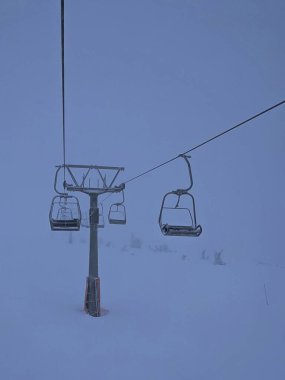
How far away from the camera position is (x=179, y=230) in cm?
714

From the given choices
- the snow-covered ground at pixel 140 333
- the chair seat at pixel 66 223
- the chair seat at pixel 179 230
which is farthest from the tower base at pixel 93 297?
the chair seat at pixel 179 230

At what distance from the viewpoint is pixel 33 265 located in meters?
34.3

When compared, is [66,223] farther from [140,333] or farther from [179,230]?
[140,333]

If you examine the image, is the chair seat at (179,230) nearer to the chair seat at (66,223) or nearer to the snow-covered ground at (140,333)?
the chair seat at (66,223)

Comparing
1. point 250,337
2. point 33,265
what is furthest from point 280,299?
point 33,265

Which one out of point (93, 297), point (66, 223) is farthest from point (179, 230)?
point (93, 297)

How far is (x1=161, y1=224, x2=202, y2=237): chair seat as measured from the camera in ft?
23.2

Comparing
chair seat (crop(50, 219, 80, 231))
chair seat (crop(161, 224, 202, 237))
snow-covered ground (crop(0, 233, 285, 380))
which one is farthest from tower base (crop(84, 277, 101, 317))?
chair seat (crop(161, 224, 202, 237))

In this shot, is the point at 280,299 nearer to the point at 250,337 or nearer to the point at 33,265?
the point at 250,337

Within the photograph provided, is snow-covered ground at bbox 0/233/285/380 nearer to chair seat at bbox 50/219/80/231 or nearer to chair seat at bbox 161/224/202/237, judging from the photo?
chair seat at bbox 50/219/80/231

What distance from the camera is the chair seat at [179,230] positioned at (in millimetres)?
7082

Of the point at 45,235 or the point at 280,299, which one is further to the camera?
the point at 45,235

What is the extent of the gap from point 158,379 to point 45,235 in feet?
230

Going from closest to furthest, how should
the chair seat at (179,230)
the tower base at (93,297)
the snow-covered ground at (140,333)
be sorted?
the chair seat at (179,230) → the snow-covered ground at (140,333) → the tower base at (93,297)
